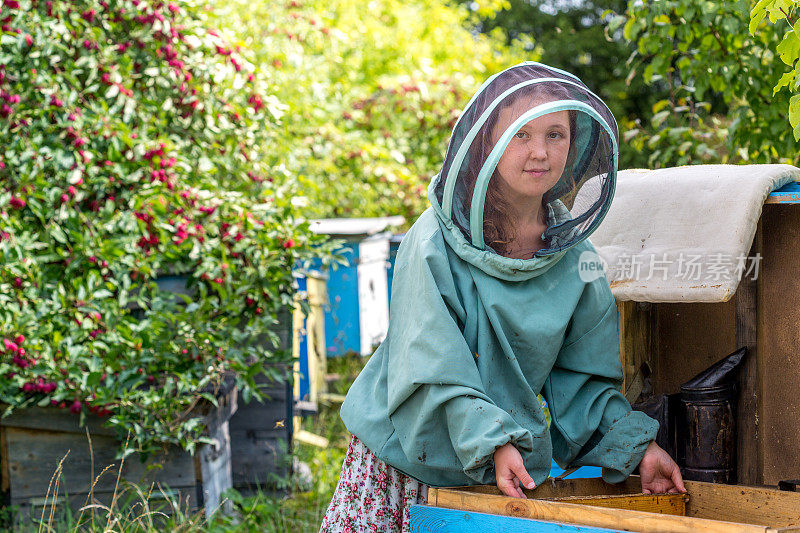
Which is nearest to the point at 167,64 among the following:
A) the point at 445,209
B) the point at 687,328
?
the point at 445,209

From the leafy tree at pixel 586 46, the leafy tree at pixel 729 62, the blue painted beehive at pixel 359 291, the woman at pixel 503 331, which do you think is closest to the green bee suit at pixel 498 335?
the woman at pixel 503 331

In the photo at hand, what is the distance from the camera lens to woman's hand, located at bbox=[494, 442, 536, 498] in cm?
178

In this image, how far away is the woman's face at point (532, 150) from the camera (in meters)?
1.95

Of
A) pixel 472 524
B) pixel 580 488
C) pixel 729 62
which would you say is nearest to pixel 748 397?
pixel 580 488

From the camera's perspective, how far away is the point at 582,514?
1608mm

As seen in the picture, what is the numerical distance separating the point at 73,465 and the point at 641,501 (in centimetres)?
249

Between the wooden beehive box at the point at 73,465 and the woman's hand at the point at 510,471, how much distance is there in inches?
79.4

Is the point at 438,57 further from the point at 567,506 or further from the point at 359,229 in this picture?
the point at 567,506

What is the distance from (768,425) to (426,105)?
5.85m

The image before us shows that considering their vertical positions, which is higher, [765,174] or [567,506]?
[765,174]

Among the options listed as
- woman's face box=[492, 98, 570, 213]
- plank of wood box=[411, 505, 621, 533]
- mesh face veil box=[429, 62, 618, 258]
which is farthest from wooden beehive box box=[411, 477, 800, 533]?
woman's face box=[492, 98, 570, 213]

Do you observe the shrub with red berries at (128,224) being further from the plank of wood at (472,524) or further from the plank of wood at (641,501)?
the plank of wood at (641,501)

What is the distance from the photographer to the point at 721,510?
2004mm
